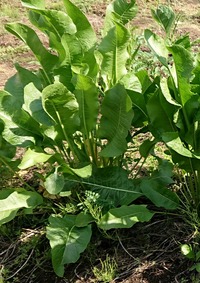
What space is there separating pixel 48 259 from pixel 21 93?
105 centimetres

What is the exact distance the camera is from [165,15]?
1.81 metres

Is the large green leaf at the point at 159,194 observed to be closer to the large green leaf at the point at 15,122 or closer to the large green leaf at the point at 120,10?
the large green leaf at the point at 15,122

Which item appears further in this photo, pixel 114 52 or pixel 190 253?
pixel 114 52

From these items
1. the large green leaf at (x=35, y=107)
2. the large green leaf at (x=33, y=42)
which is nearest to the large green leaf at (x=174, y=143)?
the large green leaf at (x=35, y=107)

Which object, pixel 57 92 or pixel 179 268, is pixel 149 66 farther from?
pixel 179 268

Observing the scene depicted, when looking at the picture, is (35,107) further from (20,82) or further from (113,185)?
(113,185)

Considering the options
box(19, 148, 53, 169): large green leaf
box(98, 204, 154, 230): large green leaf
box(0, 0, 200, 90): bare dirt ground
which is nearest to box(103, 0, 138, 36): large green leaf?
box(19, 148, 53, 169): large green leaf

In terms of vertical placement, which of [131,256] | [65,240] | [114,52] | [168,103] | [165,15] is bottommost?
[131,256]

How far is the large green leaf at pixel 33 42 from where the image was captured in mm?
1884

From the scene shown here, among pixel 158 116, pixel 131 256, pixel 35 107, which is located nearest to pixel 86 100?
pixel 35 107

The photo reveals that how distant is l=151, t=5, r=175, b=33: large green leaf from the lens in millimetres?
1800

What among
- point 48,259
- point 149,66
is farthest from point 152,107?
point 149,66

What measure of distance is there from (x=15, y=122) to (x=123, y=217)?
2.68ft

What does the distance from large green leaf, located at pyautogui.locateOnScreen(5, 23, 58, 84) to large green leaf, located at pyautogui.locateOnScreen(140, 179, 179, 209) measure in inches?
35.7
